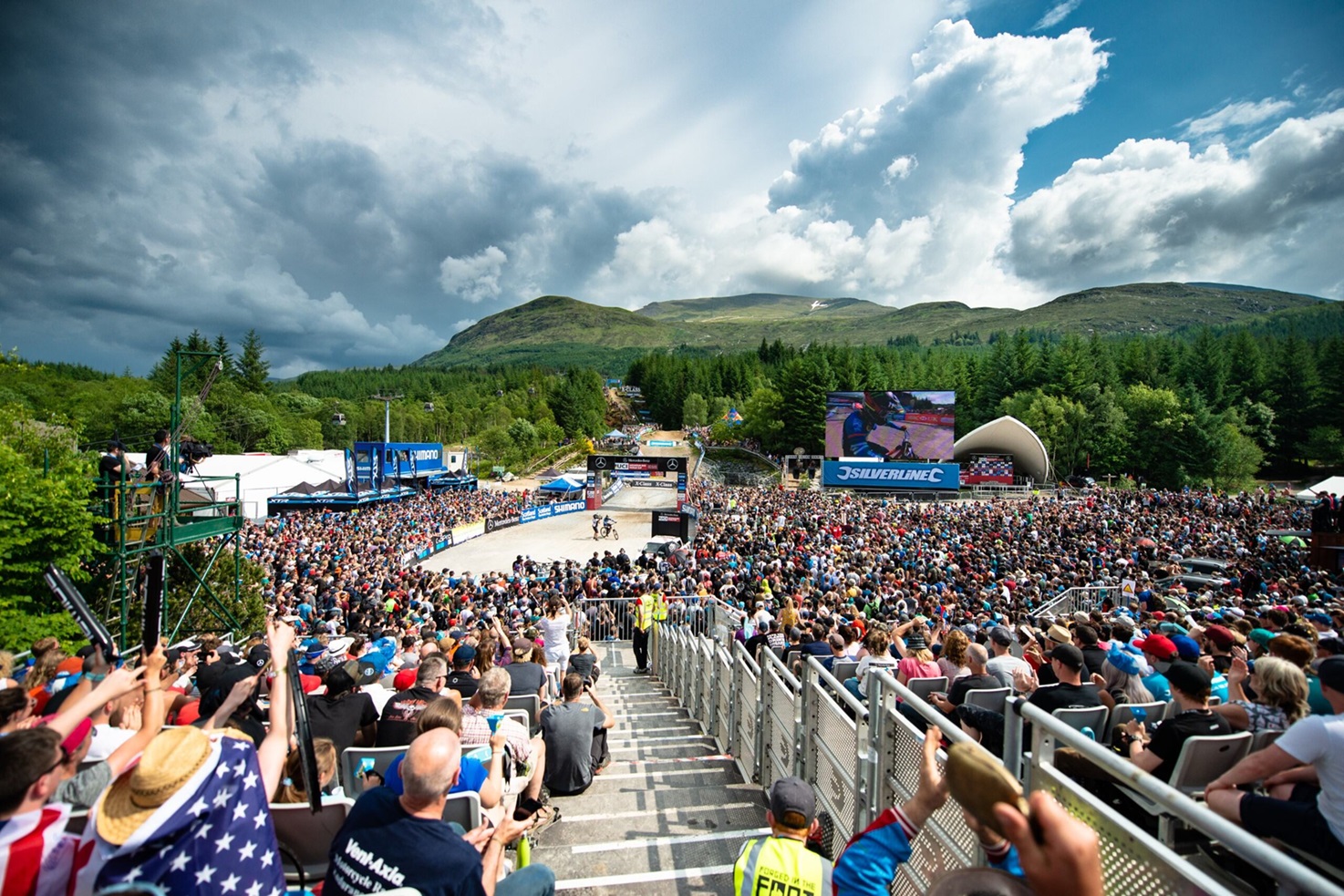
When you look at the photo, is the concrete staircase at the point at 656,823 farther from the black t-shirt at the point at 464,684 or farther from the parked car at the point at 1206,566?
the parked car at the point at 1206,566

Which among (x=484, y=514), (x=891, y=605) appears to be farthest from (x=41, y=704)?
(x=484, y=514)

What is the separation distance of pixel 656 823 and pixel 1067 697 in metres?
3.08

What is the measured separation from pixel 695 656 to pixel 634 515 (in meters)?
36.2

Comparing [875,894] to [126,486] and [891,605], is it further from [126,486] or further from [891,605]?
[126,486]

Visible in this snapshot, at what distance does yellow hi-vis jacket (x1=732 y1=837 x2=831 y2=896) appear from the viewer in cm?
242

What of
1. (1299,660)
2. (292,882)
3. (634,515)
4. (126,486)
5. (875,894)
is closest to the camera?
(875,894)

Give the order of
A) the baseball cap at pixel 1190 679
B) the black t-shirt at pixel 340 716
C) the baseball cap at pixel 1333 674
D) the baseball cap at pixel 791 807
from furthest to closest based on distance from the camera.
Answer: the black t-shirt at pixel 340 716
the baseball cap at pixel 1190 679
the baseball cap at pixel 1333 674
the baseball cap at pixel 791 807

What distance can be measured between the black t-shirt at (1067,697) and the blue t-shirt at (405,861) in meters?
3.50

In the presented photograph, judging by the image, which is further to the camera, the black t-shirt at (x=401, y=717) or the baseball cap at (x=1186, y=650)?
the baseball cap at (x=1186, y=650)

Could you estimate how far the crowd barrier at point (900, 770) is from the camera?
1.67m

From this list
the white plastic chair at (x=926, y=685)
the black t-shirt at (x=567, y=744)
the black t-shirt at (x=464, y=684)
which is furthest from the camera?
the black t-shirt at (x=464, y=684)

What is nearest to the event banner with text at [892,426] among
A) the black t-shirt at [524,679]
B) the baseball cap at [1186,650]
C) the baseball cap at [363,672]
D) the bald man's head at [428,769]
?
the baseball cap at [1186,650]

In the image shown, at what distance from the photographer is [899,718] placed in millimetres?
3133

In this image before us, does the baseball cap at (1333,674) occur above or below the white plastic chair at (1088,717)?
above
